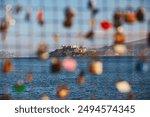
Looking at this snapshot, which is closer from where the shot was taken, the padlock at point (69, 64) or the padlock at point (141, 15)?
the padlock at point (141, 15)

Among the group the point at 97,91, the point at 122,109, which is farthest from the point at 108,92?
the point at 122,109

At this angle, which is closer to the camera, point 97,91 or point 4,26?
point 4,26

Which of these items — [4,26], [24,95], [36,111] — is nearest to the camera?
[4,26]

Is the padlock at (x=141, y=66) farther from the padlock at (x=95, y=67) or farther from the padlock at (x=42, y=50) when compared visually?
the padlock at (x=42, y=50)

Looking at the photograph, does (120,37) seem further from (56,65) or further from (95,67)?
(56,65)

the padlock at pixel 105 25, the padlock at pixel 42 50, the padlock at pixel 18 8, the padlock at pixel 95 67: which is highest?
the padlock at pixel 18 8

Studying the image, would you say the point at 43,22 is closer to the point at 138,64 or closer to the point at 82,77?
the point at 82,77

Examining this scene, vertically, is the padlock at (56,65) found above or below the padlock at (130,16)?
below

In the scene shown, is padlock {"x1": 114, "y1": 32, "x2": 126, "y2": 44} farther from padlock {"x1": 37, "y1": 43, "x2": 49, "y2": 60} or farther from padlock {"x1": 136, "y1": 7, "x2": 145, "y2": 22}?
padlock {"x1": 37, "y1": 43, "x2": 49, "y2": 60}

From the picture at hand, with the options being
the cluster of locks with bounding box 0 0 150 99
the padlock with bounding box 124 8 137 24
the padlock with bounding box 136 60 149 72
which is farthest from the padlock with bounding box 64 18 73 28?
the padlock with bounding box 136 60 149 72

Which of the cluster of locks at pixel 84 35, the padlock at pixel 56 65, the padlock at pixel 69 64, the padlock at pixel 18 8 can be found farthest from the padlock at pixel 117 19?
the padlock at pixel 18 8

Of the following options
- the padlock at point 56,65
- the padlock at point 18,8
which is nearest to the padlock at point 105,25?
the padlock at point 56,65
